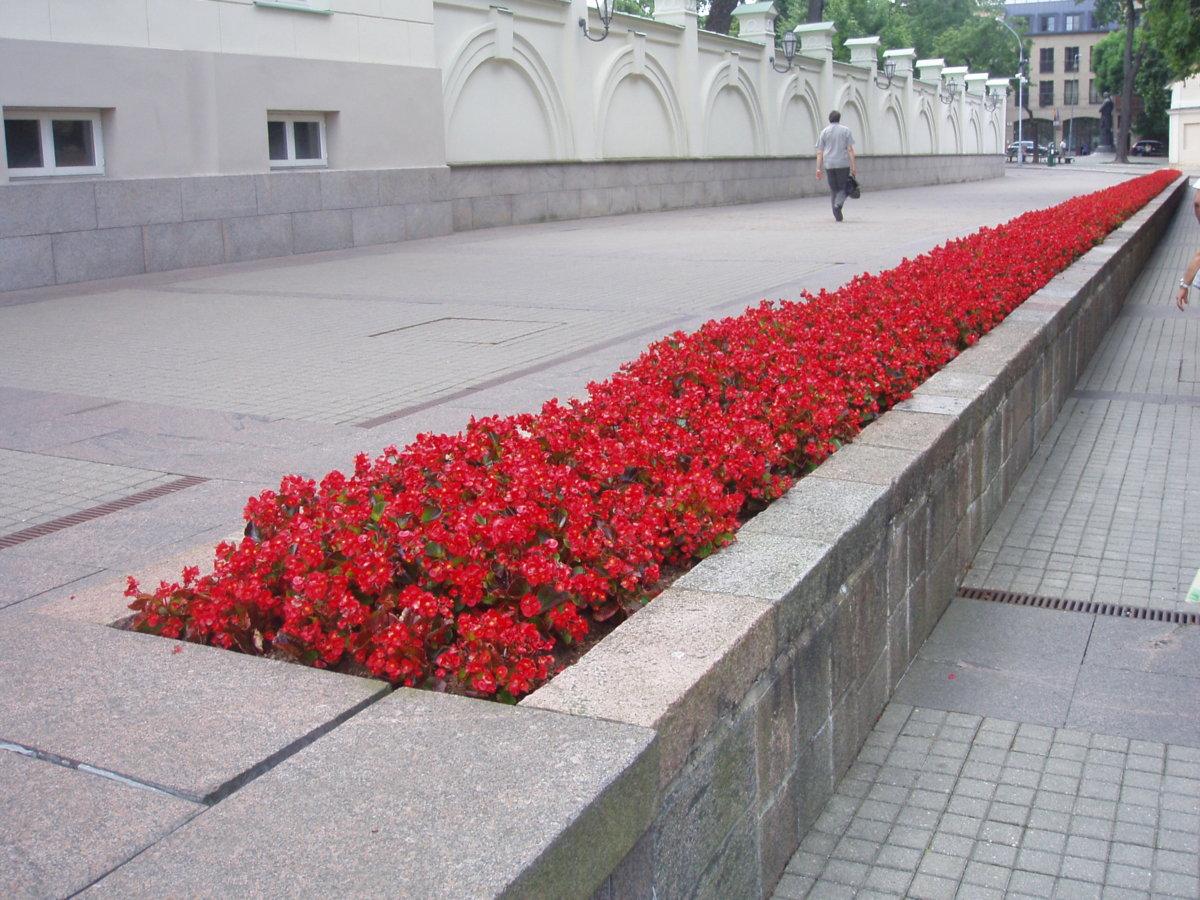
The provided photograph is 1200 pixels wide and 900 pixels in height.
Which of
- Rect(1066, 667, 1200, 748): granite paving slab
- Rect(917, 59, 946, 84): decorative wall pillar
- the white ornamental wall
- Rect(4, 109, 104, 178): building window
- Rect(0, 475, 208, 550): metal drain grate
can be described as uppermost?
Rect(917, 59, 946, 84): decorative wall pillar

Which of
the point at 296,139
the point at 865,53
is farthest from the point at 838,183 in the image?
the point at 865,53

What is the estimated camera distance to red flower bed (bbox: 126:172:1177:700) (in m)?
2.85

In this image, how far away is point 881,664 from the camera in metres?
4.07

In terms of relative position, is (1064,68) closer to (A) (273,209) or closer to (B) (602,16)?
(B) (602,16)

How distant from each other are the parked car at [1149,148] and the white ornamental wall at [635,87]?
188ft

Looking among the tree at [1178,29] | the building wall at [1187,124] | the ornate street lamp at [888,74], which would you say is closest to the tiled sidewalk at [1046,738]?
the tree at [1178,29]

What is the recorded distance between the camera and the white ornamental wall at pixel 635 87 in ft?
70.1

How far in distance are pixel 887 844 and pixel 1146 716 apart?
1256 mm

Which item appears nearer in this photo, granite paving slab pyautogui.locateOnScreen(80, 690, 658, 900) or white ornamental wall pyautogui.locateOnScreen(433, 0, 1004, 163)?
granite paving slab pyautogui.locateOnScreen(80, 690, 658, 900)

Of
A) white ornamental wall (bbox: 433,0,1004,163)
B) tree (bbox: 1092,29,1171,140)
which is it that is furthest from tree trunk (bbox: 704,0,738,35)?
tree (bbox: 1092,29,1171,140)

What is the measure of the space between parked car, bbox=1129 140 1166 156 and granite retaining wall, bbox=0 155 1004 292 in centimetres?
7426

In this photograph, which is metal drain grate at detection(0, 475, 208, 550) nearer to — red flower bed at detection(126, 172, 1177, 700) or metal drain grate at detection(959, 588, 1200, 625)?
red flower bed at detection(126, 172, 1177, 700)

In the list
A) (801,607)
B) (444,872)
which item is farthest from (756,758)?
(444,872)

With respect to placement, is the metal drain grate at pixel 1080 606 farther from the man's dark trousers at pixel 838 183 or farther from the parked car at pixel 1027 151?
the parked car at pixel 1027 151
